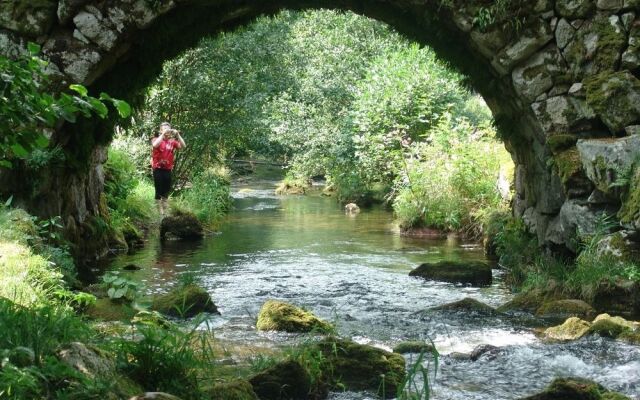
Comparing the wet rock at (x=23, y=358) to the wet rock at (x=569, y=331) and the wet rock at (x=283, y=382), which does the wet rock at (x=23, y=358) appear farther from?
the wet rock at (x=569, y=331)

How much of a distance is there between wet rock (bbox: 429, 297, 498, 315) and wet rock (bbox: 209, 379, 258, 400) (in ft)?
12.5

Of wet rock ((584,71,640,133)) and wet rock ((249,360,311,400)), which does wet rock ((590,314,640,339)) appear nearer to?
wet rock ((584,71,640,133))

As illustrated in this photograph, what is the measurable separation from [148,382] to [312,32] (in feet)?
83.1

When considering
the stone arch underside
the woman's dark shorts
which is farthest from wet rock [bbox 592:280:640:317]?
the woman's dark shorts

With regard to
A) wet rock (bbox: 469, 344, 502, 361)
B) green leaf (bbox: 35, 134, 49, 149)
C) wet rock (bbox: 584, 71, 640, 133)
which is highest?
wet rock (bbox: 584, 71, 640, 133)

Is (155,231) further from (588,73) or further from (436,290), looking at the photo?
(588,73)

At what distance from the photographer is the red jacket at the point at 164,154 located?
13.5 m

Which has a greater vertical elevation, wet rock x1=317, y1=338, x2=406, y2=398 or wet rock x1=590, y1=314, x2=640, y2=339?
wet rock x1=590, y1=314, x2=640, y2=339

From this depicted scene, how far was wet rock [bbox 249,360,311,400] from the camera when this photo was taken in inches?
167

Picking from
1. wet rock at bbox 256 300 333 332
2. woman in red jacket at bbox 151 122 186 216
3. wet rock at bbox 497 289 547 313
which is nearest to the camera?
wet rock at bbox 256 300 333 332

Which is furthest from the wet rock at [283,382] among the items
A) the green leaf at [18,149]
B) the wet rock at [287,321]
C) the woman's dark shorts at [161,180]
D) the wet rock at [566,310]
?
the woman's dark shorts at [161,180]

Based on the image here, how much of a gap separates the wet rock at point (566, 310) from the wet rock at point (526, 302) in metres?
0.18

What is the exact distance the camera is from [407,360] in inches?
215

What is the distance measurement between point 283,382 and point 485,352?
6.47 ft
